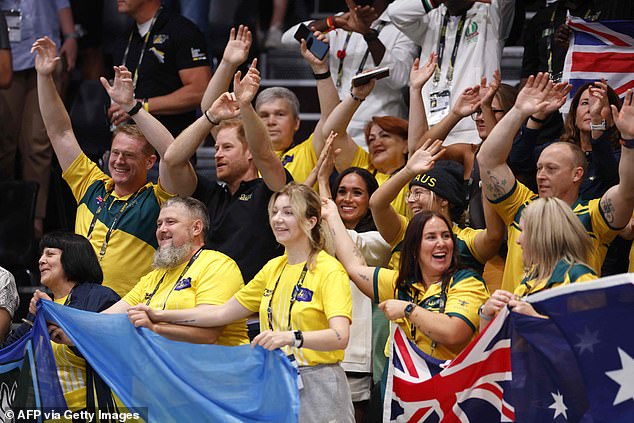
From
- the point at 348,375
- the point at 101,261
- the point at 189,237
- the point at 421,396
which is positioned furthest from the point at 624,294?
the point at 101,261

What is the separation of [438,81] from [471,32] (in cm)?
38

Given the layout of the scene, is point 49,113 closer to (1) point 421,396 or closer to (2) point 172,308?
(2) point 172,308

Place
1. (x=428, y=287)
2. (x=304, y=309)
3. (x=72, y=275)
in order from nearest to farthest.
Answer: (x=304, y=309) → (x=428, y=287) → (x=72, y=275)

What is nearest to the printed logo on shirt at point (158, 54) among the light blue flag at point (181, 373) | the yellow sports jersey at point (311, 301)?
the light blue flag at point (181, 373)

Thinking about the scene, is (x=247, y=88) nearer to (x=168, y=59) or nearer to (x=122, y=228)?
(x=122, y=228)

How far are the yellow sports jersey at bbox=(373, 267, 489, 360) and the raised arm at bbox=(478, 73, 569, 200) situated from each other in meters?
0.54

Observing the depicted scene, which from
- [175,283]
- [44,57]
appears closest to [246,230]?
[175,283]

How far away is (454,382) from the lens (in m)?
5.09

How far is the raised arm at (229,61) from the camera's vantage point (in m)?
6.84

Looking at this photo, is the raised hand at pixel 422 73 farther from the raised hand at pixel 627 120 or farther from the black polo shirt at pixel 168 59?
the raised hand at pixel 627 120

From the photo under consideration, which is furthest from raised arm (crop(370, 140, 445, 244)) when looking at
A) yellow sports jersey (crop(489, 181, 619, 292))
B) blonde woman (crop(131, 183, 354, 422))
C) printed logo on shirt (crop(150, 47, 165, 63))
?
Answer: printed logo on shirt (crop(150, 47, 165, 63))

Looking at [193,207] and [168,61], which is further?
[168,61]

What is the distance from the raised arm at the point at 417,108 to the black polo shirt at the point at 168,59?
5.32ft

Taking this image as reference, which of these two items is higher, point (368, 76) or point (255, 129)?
point (368, 76)
